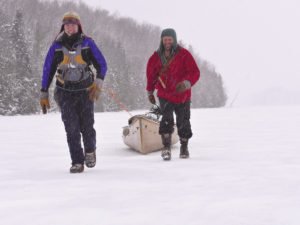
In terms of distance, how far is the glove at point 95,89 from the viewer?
5326 mm

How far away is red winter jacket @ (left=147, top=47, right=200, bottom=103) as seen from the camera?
6363 mm

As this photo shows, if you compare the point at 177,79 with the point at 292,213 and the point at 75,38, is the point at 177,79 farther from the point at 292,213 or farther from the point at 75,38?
the point at 292,213

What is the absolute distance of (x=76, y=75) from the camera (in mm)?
5223

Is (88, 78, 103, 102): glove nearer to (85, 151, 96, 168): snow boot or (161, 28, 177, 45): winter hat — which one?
(85, 151, 96, 168): snow boot

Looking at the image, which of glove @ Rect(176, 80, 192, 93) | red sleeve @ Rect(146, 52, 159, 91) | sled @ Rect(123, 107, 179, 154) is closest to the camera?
glove @ Rect(176, 80, 192, 93)

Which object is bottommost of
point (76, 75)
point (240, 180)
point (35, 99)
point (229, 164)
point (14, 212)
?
point (35, 99)

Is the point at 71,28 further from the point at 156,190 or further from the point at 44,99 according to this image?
the point at 156,190

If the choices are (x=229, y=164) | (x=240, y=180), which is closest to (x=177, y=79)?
(x=229, y=164)

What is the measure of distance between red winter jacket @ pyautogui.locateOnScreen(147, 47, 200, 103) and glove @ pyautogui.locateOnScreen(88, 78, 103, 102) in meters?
1.34

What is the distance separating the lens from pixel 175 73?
6383 mm

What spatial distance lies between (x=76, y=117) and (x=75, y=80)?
0.48 meters

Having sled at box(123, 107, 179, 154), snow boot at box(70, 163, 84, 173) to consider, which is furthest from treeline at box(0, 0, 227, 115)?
snow boot at box(70, 163, 84, 173)

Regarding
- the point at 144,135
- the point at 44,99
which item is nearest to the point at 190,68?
the point at 144,135

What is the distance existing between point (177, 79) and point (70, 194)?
9.91 ft
